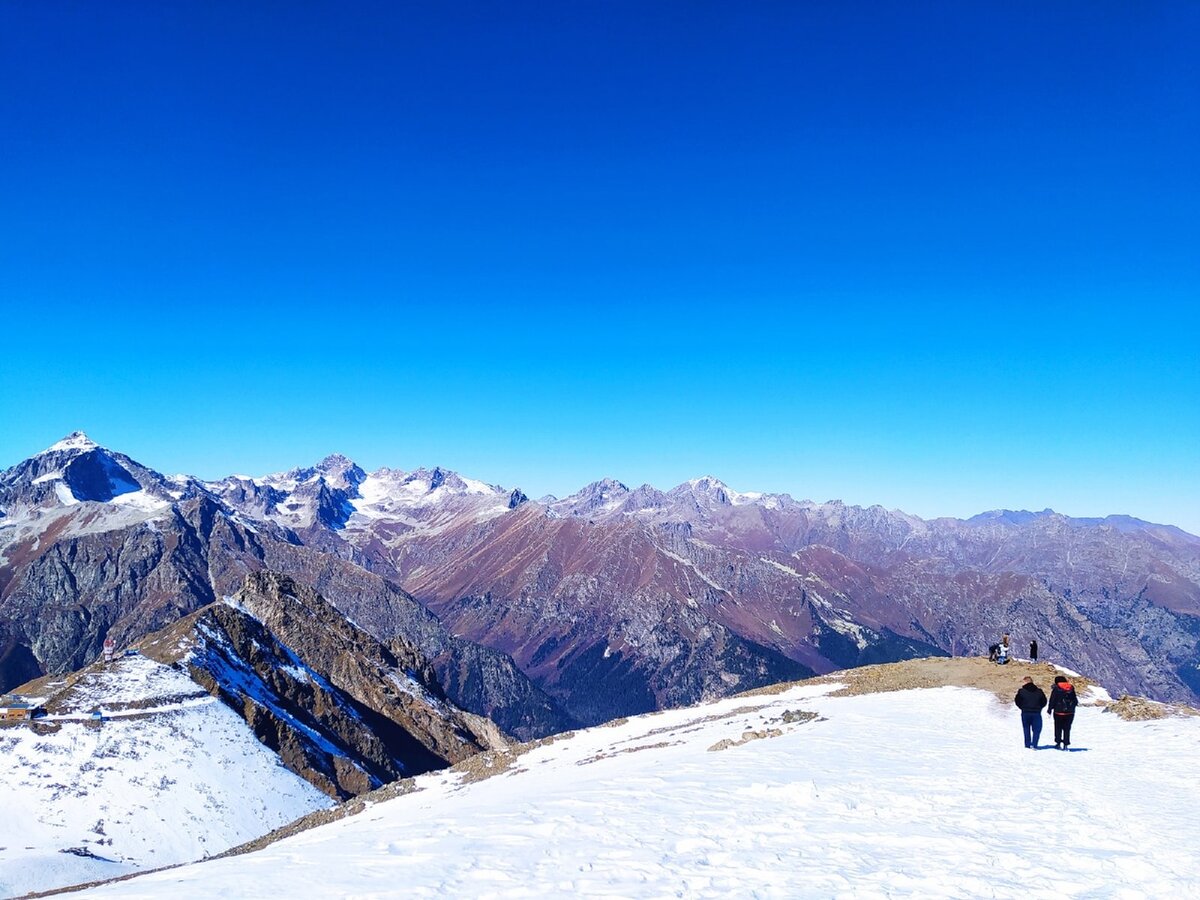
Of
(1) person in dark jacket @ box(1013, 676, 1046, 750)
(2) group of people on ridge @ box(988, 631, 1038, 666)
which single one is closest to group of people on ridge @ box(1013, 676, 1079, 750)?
(1) person in dark jacket @ box(1013, 676, 1046, 750)

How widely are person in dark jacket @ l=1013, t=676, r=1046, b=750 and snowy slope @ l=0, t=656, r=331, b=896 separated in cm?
6240

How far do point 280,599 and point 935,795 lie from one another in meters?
148

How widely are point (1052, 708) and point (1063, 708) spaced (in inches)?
20.6

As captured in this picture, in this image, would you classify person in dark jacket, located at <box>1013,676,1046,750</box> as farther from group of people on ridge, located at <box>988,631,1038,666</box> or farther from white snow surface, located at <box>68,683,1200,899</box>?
group of people on ridge, located at <box>988,631,1038,666</box>

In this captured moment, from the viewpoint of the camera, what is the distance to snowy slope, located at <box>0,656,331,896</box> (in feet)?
190

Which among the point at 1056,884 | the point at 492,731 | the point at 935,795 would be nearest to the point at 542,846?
the point at 1056,884

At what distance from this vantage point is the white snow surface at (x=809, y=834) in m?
12.7

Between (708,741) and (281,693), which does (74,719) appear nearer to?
(281,693)

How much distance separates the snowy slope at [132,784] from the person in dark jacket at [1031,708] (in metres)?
62.4

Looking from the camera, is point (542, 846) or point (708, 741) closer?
point (542, 846)

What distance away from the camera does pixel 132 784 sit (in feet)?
226

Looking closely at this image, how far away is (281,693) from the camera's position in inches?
4313

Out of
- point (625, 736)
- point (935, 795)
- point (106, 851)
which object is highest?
Result: point (935, 795)

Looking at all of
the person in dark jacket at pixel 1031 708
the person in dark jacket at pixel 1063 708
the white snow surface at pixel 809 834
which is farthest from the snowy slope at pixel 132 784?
the person in dark jacket at pixel 1063 708
